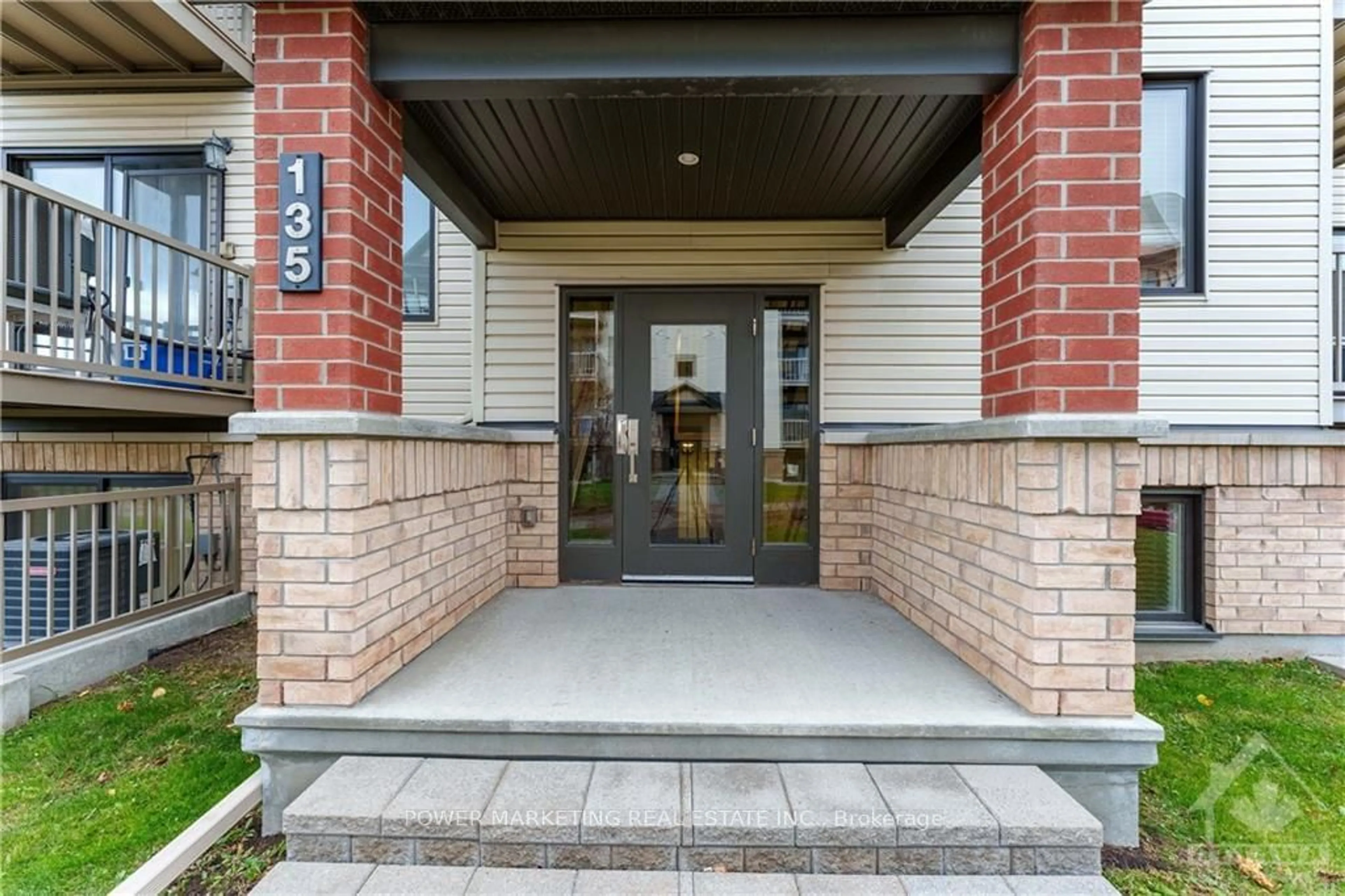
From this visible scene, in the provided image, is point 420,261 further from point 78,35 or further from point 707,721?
point 707,721

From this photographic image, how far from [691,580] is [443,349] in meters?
2.69

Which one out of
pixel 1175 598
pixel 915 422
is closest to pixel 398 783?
pixel 915 422

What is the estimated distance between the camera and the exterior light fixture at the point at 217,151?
5.09 m

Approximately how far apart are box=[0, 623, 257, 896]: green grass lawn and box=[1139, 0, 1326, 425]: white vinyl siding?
5.68 metres

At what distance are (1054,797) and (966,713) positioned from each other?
335 millimetres

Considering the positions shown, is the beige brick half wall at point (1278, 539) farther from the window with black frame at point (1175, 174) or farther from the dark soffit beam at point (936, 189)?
the dark soffit beam at point (936, 189)

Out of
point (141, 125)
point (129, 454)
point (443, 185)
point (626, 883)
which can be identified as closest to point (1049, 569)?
point (626, 883)

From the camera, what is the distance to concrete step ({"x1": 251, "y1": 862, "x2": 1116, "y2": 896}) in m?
1.87

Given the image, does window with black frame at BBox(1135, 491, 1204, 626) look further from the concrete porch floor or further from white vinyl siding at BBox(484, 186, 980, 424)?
the concrete porch floor

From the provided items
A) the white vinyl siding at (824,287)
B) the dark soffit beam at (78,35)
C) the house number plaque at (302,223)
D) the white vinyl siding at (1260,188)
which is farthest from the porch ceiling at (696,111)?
the dark soffit beam at (78,35)

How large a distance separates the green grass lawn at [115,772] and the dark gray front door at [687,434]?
2.38 m

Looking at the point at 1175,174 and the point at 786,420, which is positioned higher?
the point at 1175,174

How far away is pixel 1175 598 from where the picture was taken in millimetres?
4328

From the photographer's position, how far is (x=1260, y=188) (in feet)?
14.0
